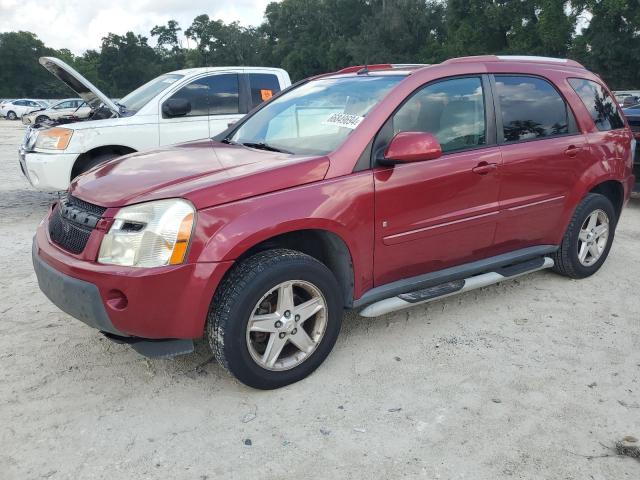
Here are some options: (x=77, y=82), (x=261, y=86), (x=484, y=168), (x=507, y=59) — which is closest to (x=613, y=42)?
(x=261, y=86)

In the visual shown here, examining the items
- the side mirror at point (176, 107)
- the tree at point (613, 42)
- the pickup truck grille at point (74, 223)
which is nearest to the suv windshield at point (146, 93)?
the side mirror at point (176, 107)

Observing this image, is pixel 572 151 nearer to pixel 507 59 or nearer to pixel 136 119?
pixel 507 59

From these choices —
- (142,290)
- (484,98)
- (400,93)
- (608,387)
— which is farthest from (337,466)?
(484,98)

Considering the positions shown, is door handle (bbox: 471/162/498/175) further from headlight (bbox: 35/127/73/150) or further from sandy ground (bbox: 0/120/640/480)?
headlight (bbox: 35/127/73/150)

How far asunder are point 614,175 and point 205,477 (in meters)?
3.93

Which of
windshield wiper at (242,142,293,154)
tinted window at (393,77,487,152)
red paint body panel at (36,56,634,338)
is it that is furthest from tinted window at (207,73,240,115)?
tinted window at (393,77,487,152)

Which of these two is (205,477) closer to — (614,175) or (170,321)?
(170,321)

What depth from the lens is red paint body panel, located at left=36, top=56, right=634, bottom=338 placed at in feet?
8.54

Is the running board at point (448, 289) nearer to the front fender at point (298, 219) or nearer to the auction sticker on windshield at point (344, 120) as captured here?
the front fender at point (298, 219)

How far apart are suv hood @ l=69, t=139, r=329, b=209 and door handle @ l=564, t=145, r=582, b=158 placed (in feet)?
6.86

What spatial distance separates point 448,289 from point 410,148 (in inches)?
39.8

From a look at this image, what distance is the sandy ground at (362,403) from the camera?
2375 mm

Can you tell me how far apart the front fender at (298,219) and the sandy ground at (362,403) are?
662 mm

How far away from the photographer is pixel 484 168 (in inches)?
140
